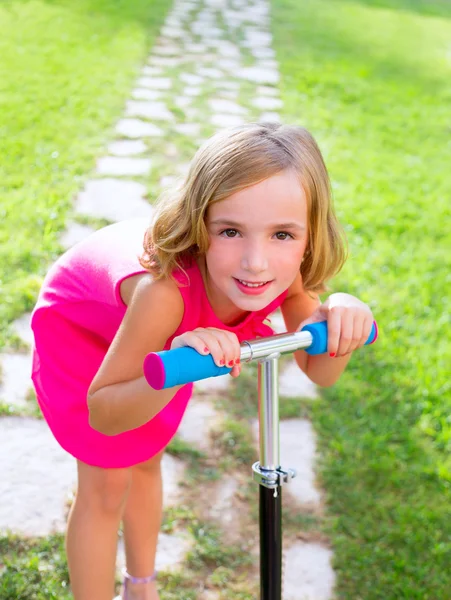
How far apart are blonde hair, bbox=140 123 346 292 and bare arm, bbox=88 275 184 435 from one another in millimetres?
52

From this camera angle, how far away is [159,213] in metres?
1.81

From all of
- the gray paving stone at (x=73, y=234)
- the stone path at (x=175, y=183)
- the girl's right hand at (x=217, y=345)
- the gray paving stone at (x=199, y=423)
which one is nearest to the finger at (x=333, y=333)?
the girl's right hand at (x=217, y=345)

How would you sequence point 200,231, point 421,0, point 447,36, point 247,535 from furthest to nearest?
point 421,0 < point 447,36 < point 247,535 < point 200,231

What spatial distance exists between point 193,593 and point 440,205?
353 centimetres

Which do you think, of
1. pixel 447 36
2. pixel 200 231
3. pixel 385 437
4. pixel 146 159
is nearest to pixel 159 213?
pixel 200 231

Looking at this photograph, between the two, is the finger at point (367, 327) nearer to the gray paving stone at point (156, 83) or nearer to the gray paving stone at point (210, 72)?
the gray paving stone at point (156, 83)

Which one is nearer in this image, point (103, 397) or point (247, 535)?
point (103, 397)

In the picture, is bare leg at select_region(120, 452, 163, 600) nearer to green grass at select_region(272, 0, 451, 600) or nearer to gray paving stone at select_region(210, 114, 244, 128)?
green grass at select_region(272, 0, 451, 600)

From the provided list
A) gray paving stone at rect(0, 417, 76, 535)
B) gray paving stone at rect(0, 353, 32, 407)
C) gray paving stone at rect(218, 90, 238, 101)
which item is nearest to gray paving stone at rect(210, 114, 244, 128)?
gray paving stone at rect(218, 90, 238, 101)

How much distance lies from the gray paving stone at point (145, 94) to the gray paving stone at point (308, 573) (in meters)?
4.36

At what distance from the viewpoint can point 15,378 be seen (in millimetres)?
3012

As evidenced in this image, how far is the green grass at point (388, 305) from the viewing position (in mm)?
2621

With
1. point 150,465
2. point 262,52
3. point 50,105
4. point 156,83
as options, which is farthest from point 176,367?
point 262,52

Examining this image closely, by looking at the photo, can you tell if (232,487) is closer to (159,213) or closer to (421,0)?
(159,213)
